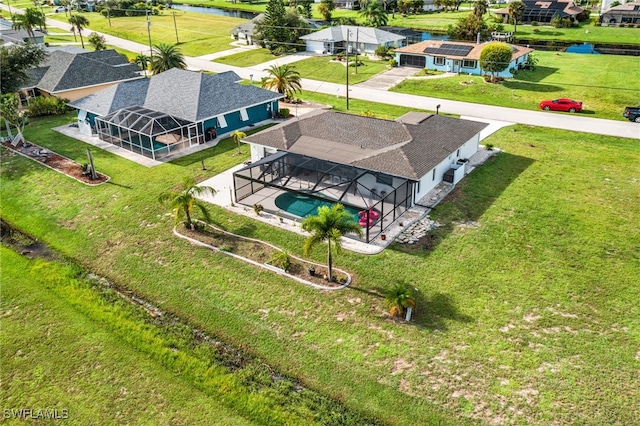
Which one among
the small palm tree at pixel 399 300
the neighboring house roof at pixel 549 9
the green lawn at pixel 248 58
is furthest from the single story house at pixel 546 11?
the small palm tree at pixel 399 300

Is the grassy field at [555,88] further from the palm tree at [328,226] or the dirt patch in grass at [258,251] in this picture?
the palm tree at [328,226]

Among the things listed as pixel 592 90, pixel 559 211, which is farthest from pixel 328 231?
pixel 592 90

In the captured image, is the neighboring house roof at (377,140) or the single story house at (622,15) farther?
the single story house at (622,15)

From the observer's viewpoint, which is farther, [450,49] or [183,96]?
[450,49]

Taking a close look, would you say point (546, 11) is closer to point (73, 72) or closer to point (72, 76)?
point (73, 72)

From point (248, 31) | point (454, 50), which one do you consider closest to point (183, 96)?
point (454, 50)

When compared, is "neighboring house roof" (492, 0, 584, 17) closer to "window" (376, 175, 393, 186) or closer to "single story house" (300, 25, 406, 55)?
"single story house" (300, 25, 406, 55)
